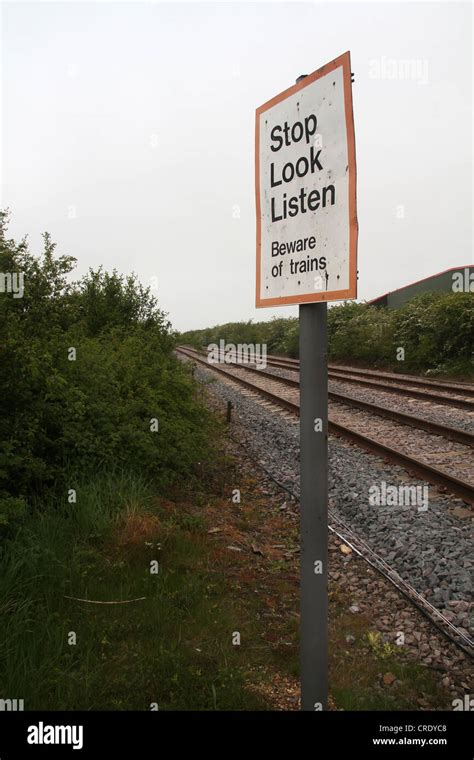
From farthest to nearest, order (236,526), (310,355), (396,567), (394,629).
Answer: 1. (236,526)
2. (396,567)
3. (394,629)
4. (310,355)

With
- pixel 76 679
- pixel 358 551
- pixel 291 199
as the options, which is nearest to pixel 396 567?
pixel 358 551

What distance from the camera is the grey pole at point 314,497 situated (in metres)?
1.87

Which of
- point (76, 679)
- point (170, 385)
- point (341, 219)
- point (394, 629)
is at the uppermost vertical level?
point (341, 219)

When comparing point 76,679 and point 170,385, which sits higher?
point 170,385

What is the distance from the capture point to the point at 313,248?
1.84 metres

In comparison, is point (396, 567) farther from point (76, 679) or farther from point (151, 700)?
point (76, 679)

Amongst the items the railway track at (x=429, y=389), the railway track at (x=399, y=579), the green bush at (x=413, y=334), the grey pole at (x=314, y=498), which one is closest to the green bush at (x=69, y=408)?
the railway track at (x=399, y=579)

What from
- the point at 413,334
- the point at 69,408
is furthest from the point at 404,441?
the point at 413,334

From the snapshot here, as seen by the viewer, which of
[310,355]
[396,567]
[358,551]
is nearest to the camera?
[310,355]

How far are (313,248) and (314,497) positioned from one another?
0.93 m

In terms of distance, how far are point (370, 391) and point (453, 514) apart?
9.60 m

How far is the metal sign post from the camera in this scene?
1733 mm

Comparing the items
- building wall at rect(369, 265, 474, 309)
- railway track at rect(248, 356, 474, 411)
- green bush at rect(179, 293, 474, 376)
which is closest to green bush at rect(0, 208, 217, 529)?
railway track at rect(248, 356, 474, 411)

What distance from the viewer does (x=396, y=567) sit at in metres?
4.33
